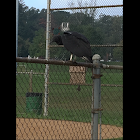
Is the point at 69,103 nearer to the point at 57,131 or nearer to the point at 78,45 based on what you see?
the point at 57,131

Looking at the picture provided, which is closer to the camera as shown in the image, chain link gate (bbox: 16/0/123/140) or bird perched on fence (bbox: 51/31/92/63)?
bird perched on fence (bbox: 51/31/92/63)

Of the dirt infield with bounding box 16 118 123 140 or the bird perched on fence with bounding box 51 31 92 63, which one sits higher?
the bird perched on fence with bounding box 51 31 92 63

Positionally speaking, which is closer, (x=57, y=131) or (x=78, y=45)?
(x=78, y=45)

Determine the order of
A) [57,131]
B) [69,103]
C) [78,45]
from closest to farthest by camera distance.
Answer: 1. [78,45]
2. [57,131]
3. [69,103]

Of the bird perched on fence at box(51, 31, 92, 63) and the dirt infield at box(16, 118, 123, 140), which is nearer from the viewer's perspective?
the bird perched on fence at box(51, 31, 92, 63)

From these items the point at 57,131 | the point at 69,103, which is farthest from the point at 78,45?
the point at 69,103

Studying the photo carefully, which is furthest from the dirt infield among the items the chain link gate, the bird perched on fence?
the bird perched on fence

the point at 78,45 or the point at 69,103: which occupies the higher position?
the point at 78,45

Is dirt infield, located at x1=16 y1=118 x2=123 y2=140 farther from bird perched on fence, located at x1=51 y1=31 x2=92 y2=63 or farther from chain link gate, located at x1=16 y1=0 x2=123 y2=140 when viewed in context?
bird perched on fence, located at x1=51 y1=31 x2=92 y2=63
